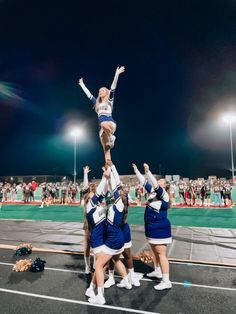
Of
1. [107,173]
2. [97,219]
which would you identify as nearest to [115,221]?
[97,219]

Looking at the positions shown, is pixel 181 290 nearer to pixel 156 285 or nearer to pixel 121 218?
pixel 156 285

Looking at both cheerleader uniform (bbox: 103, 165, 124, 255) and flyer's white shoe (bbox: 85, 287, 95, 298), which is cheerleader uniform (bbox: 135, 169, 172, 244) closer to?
cheerleader uniform (bbox: 103, 165, 124, 255)

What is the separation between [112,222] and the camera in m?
4.17

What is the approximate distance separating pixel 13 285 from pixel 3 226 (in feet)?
26.1

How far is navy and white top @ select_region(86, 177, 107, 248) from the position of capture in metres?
4.16

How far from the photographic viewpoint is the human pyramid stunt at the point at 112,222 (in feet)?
13.5

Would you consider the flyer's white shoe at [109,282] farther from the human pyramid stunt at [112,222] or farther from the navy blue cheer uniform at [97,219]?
the navy blue cheer uniform at [97,219]

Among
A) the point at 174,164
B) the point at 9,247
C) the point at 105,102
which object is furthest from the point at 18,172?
the point at 105,102

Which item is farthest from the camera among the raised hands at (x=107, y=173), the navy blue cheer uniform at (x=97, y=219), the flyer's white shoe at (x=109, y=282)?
the flyer's white shoe at (x=109, y=282)

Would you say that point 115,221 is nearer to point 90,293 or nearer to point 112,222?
point 112,222

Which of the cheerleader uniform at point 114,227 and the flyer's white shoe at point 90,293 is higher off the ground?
the cheerleader uniform at point 114,227

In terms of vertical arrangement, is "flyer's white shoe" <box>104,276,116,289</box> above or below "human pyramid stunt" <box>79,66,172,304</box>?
below

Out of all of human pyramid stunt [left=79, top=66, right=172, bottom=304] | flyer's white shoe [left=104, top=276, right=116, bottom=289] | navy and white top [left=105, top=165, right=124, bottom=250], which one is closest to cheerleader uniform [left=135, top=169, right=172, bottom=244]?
human pyramid stunt [left=79, top=66, right=172, bottom=304]

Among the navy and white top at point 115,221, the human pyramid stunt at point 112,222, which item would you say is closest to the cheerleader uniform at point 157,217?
the human pyramid stunt at point 112,222
